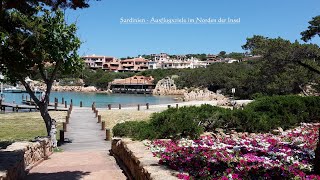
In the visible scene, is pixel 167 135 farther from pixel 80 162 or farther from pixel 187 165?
pixel 187 165

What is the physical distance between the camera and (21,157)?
900 cm

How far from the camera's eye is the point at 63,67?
18.5 meters

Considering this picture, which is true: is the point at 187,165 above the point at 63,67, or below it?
below

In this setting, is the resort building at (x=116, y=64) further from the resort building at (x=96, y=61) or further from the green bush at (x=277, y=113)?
the green bush at (x=277, y=113)

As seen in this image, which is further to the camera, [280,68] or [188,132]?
[188,132]

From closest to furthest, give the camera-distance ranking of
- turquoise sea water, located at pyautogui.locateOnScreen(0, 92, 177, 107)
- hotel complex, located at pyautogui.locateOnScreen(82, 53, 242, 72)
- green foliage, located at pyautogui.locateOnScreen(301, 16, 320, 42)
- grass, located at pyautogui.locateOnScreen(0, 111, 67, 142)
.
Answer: green foliage, located at pyautogui.locateOnScreen(301, 16, 320, 42)
grass, located at pyautogui.locateOnScreen(0, 111, 67, 142)
turquoise sea water, located at pyautogui.locateOnScreen(0, 92, 177, 107)
hotel complex, located at pyautogui.locateOnScreen(82, 53, 242, 72)

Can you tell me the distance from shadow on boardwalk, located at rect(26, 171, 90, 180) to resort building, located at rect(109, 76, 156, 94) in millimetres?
122006

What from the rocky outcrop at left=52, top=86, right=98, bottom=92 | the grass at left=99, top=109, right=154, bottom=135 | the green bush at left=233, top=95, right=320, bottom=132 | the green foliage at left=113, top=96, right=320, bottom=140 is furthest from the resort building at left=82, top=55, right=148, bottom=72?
the green foliage at left=113, top=96, right=320, bottom=140

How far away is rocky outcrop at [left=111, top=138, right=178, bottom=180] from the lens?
6.43 meters

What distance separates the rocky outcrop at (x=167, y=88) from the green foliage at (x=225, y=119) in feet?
339

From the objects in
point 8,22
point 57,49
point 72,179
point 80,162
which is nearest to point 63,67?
point 57,49

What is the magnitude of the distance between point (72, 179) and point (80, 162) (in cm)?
294

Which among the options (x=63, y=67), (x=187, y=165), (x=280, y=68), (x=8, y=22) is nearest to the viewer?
(x=187, y=165)

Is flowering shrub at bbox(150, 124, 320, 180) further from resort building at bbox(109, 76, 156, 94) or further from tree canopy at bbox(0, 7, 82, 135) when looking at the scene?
resort building at bbox(109, 76, 156, 94)
